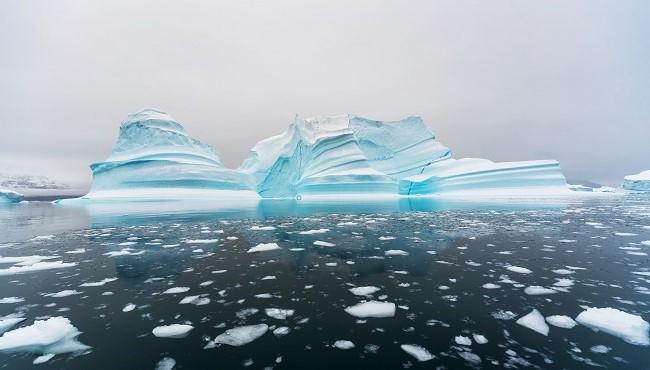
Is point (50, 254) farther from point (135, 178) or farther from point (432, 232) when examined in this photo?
point (135, 178)

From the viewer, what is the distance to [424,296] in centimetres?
394

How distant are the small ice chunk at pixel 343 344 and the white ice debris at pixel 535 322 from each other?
1755mm

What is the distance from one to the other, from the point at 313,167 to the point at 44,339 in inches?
1339

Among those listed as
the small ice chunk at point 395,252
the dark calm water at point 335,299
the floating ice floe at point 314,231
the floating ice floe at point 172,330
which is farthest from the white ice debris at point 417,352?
the floating ice floe at point 314,231

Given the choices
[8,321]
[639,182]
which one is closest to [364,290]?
[8,321]

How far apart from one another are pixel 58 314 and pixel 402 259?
16.3 ft

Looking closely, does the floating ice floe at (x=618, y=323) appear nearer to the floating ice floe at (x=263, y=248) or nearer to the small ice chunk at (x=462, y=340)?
the small ice chunk at (x=462, y=340)

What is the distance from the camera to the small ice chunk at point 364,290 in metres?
4.10

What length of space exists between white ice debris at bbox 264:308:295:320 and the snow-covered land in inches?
1194

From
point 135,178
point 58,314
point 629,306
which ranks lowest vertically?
point 629,306

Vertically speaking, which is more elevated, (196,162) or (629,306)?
(196,162)

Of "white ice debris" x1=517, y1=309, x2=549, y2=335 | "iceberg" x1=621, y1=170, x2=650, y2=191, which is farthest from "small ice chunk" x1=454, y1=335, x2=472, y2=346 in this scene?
"iceberg" x1=621, y1=170, x2=650, y2=191

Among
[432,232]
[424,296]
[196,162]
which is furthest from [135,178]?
[424,296]

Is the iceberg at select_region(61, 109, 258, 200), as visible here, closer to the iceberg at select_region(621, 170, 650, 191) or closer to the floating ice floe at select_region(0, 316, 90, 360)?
the floating ice floe at select_region(0, 316, 90, 360)
